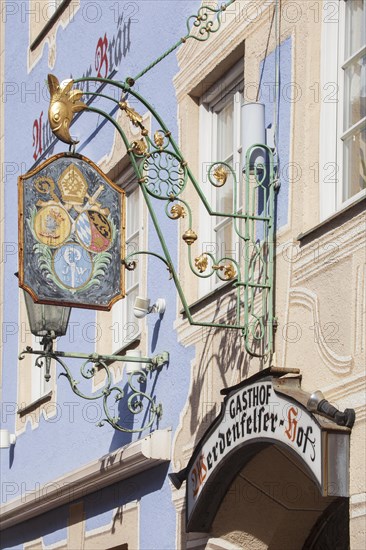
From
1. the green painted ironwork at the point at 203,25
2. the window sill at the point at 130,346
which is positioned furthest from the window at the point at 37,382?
the green painted ironwork at the point at 203,25

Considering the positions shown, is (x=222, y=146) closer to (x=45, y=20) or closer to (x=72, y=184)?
(x=72, y=184)

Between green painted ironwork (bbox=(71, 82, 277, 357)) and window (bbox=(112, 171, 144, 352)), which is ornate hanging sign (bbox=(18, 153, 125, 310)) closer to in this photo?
green painted ironwork (bbox=(71, 82, 277, 357))

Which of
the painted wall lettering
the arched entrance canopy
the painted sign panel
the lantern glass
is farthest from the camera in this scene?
the painted wall lettering

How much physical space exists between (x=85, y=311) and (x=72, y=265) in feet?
13.6

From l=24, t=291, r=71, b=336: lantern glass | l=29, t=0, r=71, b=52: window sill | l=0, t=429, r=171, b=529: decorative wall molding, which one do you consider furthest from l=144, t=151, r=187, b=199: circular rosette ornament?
l=29, t=0, r=71, b=52: window sill

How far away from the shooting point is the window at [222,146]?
35.4 ft

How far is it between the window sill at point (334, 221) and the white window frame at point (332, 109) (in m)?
0.14

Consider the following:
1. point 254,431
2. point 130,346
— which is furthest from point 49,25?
point 254,431

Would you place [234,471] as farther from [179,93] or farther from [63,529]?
Result: [63,529]

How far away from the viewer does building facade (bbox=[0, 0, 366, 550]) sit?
28.6 feet

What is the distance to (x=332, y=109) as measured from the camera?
9219mm

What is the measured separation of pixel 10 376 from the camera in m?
16.3

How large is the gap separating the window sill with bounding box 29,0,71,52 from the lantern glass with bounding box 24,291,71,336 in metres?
5.06

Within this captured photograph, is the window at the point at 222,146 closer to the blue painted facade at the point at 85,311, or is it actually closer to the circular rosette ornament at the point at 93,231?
the blue painted facade at the point at 85,311
